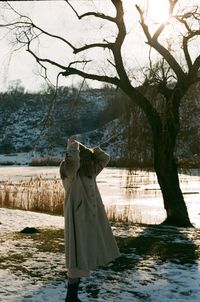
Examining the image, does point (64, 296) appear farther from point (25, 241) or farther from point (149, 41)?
point (149, 41)

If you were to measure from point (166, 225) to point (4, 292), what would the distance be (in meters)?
7.13

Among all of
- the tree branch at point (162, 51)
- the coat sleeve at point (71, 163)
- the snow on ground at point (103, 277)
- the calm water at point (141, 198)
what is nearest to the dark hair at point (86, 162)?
the coat sleeve at point (71, 163)

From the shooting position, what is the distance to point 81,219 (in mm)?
5340

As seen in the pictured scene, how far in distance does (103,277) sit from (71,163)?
7.15ft

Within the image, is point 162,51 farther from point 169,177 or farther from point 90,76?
point 169,177

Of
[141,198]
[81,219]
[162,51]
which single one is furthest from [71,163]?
[141,198]

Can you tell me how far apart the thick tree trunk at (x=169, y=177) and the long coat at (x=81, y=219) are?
24.1ft

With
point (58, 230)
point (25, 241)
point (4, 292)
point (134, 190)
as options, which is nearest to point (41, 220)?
point (58, 230)

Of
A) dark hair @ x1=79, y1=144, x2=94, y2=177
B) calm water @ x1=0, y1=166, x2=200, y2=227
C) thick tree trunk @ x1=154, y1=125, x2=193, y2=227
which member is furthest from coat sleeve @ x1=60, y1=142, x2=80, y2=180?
calm water @ x1=0, y1=166, x2=200, y2=227

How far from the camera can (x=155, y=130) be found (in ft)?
42.0

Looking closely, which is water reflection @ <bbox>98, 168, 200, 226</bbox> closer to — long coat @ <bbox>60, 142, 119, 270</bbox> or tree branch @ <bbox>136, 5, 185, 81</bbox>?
tree branch @ <bbox>136, 5, 185, 81</bbox>

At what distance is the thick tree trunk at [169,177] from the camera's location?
1269 cm

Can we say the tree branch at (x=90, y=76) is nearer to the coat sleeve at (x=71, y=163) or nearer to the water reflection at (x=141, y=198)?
the water reflection at (x=141, y=198)

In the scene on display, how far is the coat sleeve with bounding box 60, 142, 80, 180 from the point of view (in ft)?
17.4
